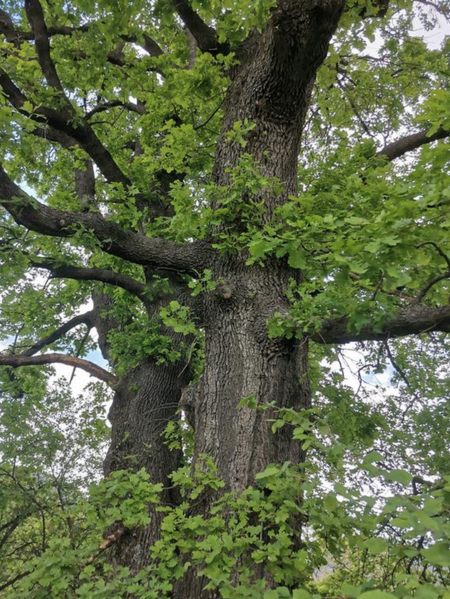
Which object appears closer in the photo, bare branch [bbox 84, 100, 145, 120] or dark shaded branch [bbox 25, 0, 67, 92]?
dark shaded branch [bbox 25, 0, 67, 92]

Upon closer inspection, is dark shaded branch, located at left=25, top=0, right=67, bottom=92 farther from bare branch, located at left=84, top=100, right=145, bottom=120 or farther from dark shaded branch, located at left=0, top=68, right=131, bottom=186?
bare branch, located at left=84, top=100, right=145, bottom=120

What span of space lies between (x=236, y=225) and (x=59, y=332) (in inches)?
188

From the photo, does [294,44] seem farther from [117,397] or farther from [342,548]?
A: [117,397]

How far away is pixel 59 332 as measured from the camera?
707cm

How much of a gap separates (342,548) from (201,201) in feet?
10.3

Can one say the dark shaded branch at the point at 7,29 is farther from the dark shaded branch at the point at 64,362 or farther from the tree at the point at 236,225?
the dark shaded branch at the point at 64,362

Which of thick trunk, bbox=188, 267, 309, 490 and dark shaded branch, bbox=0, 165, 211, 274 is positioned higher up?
dark shaded branch, bbox=0, 165, 211, 274

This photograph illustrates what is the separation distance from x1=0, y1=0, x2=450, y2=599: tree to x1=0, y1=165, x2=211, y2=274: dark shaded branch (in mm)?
18

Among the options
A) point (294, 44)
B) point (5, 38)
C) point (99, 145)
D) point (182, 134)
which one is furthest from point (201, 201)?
point (5, 38)

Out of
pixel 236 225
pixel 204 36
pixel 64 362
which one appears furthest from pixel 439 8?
pixel 64 362

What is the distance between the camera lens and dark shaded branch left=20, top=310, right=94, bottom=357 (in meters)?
6.97

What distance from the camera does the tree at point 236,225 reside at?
250 centimetres

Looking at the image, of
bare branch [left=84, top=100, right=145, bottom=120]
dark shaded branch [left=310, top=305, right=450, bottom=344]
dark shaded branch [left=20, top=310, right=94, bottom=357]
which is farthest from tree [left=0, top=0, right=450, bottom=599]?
bare branch [left=84, top=100, right=145, bottom=120]

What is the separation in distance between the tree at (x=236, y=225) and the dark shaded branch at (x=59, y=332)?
0.29 meters
